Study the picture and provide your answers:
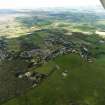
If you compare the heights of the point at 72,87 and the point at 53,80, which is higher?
the point at 53,80

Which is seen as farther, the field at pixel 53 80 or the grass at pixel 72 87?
the field at pixel 53 80

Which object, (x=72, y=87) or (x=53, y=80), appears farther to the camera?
(x=53, y=80)

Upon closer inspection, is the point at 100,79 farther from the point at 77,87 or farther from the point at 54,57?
the point at 54,57

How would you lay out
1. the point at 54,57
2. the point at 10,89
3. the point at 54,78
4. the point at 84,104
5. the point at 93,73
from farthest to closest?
1. the point at 54,57
2. the point at 93,73
3. the point at 54,78
4. the point at 10,89
5. the point at 84,104

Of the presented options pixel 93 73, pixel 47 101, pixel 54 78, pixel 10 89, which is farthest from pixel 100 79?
pixel 10 89

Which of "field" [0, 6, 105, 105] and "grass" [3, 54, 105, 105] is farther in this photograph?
"field" [0, 6, 105, 105]

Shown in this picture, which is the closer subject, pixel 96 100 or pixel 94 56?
pixel 96 100

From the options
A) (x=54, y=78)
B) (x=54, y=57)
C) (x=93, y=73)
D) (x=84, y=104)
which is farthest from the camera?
(x=54, y=57)
